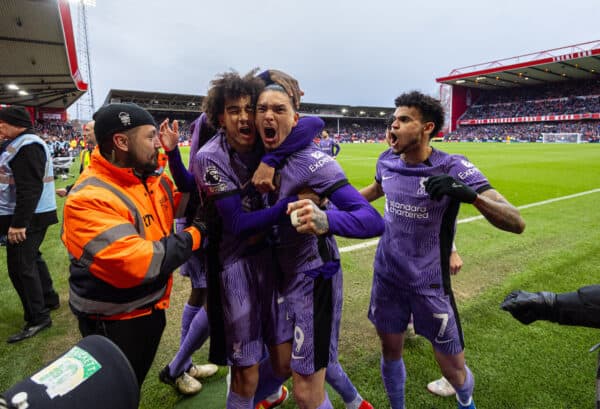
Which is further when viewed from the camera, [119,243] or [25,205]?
[25,205]

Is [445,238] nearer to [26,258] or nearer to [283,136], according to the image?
[283,136]

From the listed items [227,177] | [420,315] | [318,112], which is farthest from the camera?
[318,112]

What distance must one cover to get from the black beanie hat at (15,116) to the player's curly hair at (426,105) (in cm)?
359

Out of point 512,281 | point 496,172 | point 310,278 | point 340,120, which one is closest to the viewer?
point 310,278

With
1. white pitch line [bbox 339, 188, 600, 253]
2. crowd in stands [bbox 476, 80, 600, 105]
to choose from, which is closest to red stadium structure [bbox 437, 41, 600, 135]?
crowd in stands [bbox 476, 80, 600, 105]

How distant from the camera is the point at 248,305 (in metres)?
1.97

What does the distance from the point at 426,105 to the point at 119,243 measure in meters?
2.15

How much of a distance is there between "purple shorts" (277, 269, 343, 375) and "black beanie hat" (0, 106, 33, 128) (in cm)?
328

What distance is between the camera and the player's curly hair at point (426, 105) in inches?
96.3

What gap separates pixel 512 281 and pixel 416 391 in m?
2.70

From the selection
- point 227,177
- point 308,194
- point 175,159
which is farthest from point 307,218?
point 175,159

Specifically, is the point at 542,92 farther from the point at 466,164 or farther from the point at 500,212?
the point at 500,212

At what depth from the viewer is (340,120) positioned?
8275 cm

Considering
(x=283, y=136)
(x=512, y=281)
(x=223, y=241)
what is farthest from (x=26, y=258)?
(x=512, y=281)
